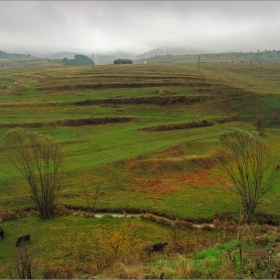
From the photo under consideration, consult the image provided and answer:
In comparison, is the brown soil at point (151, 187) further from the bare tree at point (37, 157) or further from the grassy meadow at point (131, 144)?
the bare tree at point (37, 157)

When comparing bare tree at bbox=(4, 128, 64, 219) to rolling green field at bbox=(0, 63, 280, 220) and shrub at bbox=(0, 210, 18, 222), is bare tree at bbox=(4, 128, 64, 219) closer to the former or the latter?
shrub at bbox=(0, 210, 18, 222)

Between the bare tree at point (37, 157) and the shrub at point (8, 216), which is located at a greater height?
the bare tree at point (37, 157)

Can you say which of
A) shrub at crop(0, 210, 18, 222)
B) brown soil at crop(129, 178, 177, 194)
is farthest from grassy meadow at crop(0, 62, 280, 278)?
shrub at crop(0, 210, 18, 222)

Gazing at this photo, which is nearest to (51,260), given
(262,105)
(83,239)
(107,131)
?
(83,239)

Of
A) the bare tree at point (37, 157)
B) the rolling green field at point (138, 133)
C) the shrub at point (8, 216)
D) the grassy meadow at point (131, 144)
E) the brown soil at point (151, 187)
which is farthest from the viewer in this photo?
the brown soil at point (151, 187)

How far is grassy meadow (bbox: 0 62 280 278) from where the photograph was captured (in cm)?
3372

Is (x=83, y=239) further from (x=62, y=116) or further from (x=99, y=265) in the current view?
(x=62, y=116)

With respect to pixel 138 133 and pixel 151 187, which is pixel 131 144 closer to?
pixel 138 133

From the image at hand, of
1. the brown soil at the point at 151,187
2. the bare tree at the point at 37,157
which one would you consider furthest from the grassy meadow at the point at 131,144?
the bare tree at the point at 37,157

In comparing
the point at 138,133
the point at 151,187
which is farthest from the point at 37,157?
the point at 138,133

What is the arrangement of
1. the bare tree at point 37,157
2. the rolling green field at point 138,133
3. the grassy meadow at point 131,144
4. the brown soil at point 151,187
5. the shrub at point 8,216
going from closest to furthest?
the bare tree at point 37,157
the grassy meadow at point 131,144
the shrub at point 8,216
the rolling green field at point 138,133
the brown soil at point 151,187

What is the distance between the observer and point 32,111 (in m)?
83.4

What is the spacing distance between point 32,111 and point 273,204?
233 ft

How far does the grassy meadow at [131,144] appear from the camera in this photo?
3372 cm
